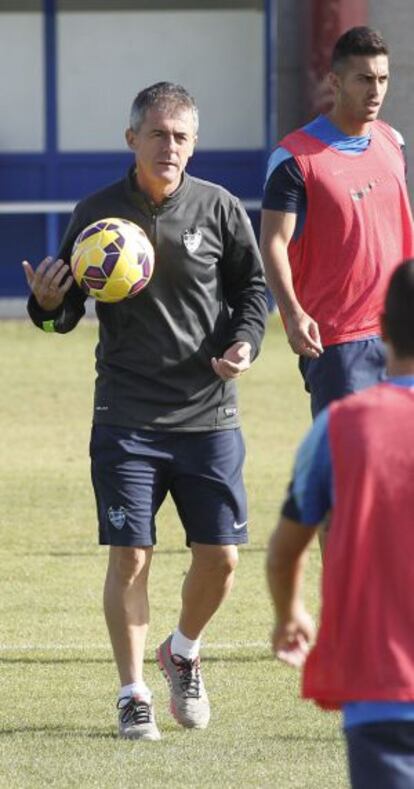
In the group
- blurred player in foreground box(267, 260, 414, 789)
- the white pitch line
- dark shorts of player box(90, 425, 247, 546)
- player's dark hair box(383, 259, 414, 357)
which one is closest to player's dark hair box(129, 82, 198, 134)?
dark shorts of player box(90, 425, 247, 546)

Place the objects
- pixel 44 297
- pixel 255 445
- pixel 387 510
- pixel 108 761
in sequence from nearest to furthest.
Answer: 1. pixel 387 510
2. pixel 108 761
3. pixel 44 297
4. pixel 255 445

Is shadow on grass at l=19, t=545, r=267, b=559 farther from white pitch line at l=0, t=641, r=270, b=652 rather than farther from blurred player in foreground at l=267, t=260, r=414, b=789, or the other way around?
blurred player in foreground at l=267, t=260, r=414, b=789

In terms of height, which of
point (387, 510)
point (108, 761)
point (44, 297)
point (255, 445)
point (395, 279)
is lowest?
point (255, 445)

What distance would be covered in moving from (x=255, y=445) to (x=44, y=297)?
7.87 metres

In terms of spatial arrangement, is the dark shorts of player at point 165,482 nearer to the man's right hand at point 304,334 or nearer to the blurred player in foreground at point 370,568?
the man's right hand at point 304,334

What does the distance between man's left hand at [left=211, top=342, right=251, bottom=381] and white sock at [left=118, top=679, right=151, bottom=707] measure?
3.51 feet

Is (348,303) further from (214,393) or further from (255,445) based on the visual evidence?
(255,445)

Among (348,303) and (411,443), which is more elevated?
→ (411,443)

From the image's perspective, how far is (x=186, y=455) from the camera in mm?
6746

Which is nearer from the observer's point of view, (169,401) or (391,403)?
(391,403)

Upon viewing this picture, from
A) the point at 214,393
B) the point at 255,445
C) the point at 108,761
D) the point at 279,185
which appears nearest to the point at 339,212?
the point at 279,185

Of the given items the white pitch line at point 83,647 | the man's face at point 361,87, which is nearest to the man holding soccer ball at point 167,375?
the man's face at point 361,87

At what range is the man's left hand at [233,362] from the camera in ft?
21.4

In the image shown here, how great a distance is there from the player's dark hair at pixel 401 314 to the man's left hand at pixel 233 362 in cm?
257
